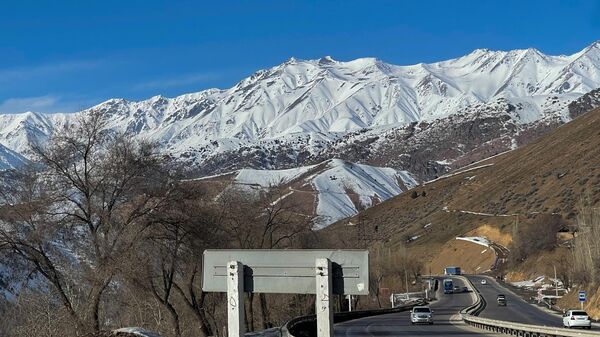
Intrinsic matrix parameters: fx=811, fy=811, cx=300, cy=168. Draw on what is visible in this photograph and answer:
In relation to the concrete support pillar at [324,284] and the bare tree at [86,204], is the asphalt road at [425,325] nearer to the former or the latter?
the bare tree at [86,204]

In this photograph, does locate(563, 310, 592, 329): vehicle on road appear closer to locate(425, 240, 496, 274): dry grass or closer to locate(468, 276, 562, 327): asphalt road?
locate(468, 276, 562, 327): asphalt road

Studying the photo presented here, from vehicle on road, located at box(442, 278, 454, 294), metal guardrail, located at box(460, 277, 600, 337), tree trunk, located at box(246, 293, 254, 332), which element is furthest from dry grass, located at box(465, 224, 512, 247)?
tree trunk, located at box(246, 293, 254, 332)

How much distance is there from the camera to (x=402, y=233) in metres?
189

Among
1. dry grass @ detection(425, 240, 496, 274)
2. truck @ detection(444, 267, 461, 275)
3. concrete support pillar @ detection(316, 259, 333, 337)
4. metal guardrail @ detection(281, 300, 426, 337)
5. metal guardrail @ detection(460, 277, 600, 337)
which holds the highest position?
dry grass @ detection(425, 240, 496, 274)

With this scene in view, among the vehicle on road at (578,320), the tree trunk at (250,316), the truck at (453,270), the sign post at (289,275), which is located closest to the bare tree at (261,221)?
the tree trunk at (250,316)

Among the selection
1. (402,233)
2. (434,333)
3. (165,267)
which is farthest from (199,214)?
(402,233)

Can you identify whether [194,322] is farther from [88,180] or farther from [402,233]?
[402,233]

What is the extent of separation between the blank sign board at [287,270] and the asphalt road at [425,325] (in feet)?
99.8

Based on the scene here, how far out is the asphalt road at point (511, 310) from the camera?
6081 centimetres

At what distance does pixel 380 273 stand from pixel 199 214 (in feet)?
256

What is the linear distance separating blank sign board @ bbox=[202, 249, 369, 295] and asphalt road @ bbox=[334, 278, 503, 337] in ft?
99.8

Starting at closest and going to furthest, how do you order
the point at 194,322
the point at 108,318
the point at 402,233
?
the point at 108,318, the point at 194,322, the point at 402,233

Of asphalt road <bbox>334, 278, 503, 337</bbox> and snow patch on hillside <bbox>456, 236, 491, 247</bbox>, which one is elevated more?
snow patch on hillside <bbox>456, 236, 491, 247</bbox>

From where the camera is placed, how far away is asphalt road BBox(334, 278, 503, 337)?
154ft
